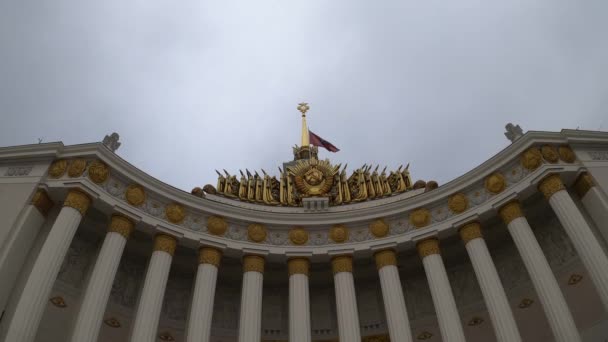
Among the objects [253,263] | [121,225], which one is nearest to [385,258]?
[253,263]

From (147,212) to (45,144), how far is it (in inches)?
174

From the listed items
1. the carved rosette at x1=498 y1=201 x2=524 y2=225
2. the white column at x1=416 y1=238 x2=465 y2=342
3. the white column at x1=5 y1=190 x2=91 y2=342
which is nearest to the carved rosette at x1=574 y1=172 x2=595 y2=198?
the carved rosette at x1=498 y1=201 x2=524 y2=225

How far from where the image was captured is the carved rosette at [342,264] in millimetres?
19859

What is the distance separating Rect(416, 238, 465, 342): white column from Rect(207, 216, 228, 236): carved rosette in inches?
316

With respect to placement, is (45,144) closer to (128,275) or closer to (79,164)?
(79,164)

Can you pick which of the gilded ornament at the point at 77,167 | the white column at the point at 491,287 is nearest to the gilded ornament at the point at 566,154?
the white column at the point at 491,287

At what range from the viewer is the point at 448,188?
1995 cm

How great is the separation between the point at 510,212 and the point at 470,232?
165cm

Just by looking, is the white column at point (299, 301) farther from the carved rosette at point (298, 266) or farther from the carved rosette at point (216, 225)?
the carved rosette at point (216, 225)

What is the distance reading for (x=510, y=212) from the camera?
59.8ft

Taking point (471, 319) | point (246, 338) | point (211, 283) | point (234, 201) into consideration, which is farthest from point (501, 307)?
point (234, 201)

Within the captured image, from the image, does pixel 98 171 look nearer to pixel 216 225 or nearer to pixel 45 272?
pixel 45 272

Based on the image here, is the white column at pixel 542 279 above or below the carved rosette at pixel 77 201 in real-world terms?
below

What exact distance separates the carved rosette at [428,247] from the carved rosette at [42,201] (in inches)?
554
